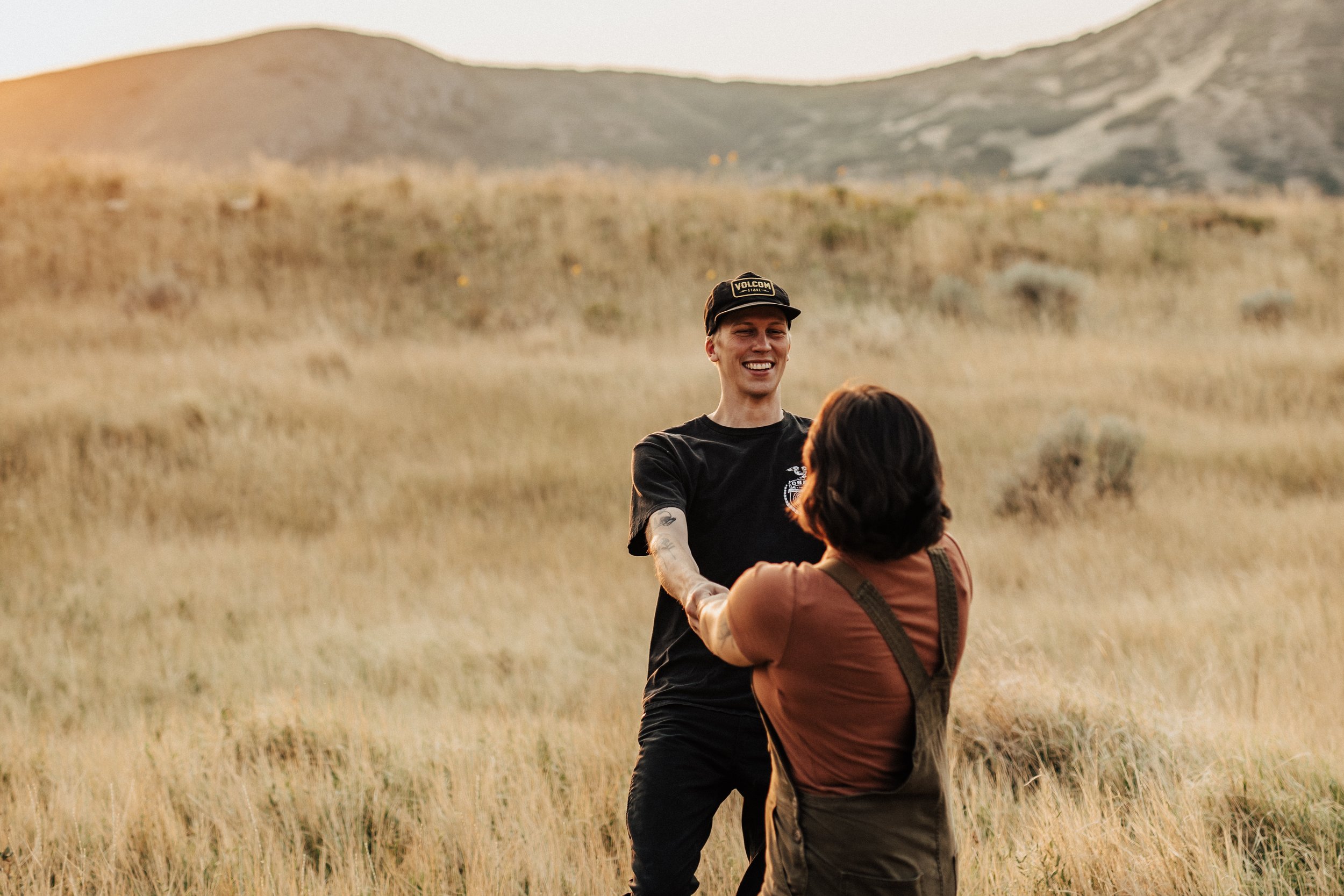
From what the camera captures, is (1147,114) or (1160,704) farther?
(1147,114)

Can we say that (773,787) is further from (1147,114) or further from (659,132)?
(659,132)

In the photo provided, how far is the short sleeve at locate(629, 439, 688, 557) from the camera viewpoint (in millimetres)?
2557

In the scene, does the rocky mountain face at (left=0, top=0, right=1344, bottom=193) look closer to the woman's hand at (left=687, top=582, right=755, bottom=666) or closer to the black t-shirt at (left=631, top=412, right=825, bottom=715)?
the black t-shirt at (left=631, top=412, right=825, bottom=715)

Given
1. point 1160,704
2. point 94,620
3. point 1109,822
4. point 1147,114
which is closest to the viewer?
point 1109,822

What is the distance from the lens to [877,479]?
1730 millimetres

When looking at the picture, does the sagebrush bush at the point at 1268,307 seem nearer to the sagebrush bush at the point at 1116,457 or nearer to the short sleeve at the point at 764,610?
the sagebrush bush at the point at 1116,457

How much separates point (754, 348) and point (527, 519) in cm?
579

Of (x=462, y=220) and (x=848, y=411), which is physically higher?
(x=462, y=220)

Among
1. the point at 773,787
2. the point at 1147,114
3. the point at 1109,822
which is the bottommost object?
the point at 1109,822

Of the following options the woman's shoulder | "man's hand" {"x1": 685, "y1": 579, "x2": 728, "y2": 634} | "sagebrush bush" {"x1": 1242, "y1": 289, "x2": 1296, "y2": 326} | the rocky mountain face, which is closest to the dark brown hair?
the woman's shoulder

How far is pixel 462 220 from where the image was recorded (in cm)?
1773

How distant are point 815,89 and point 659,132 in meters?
22.7

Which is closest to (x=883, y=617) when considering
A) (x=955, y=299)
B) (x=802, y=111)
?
(x=955, y=299)

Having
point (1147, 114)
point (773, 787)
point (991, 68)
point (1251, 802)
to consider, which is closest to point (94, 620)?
point (773, 787)
